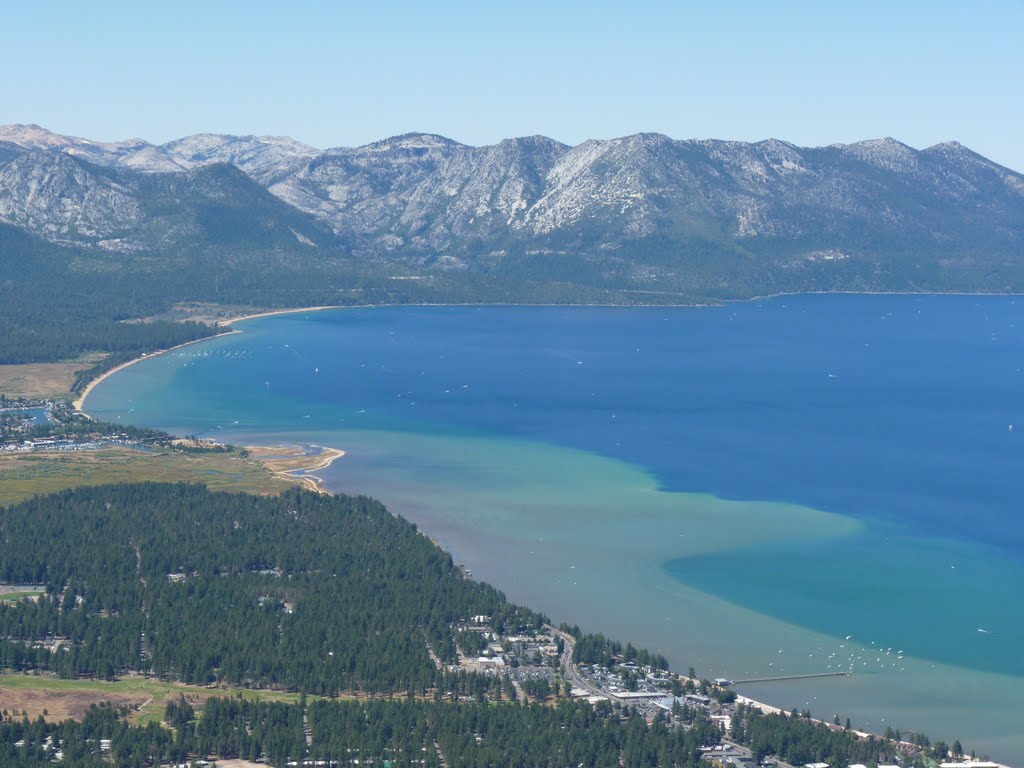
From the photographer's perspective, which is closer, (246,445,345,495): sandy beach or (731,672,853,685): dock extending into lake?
(731,672,853,685): dock extending into lake

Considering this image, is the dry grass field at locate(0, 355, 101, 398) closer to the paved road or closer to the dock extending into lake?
the paved road

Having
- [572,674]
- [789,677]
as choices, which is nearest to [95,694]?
[572,674]

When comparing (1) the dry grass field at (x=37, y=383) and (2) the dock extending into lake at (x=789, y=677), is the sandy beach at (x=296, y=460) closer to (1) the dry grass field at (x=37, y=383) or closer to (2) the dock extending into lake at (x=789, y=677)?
(1) the dry grass field at (x=37, y=383)

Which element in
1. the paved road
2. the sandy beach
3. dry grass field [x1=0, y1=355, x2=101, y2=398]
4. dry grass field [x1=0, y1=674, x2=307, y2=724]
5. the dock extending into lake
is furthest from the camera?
dry grass field [x1=0, y1=355, x2=101, y2=398]

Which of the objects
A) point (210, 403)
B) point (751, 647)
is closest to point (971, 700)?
point (751, 647)

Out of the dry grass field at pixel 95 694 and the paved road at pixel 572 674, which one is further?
the paved road at pixel 572 674

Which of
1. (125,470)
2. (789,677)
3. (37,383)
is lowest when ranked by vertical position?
(125,470)

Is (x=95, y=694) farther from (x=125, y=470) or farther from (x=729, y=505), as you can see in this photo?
(x=729, y=505)

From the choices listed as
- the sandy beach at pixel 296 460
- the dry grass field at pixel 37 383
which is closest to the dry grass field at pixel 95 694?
the sandy beach at pixel 296 460

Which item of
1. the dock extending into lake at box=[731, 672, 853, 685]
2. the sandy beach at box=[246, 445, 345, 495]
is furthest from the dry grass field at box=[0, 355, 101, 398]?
the dock extending into lake at box=[731, 672, 853, 685]
